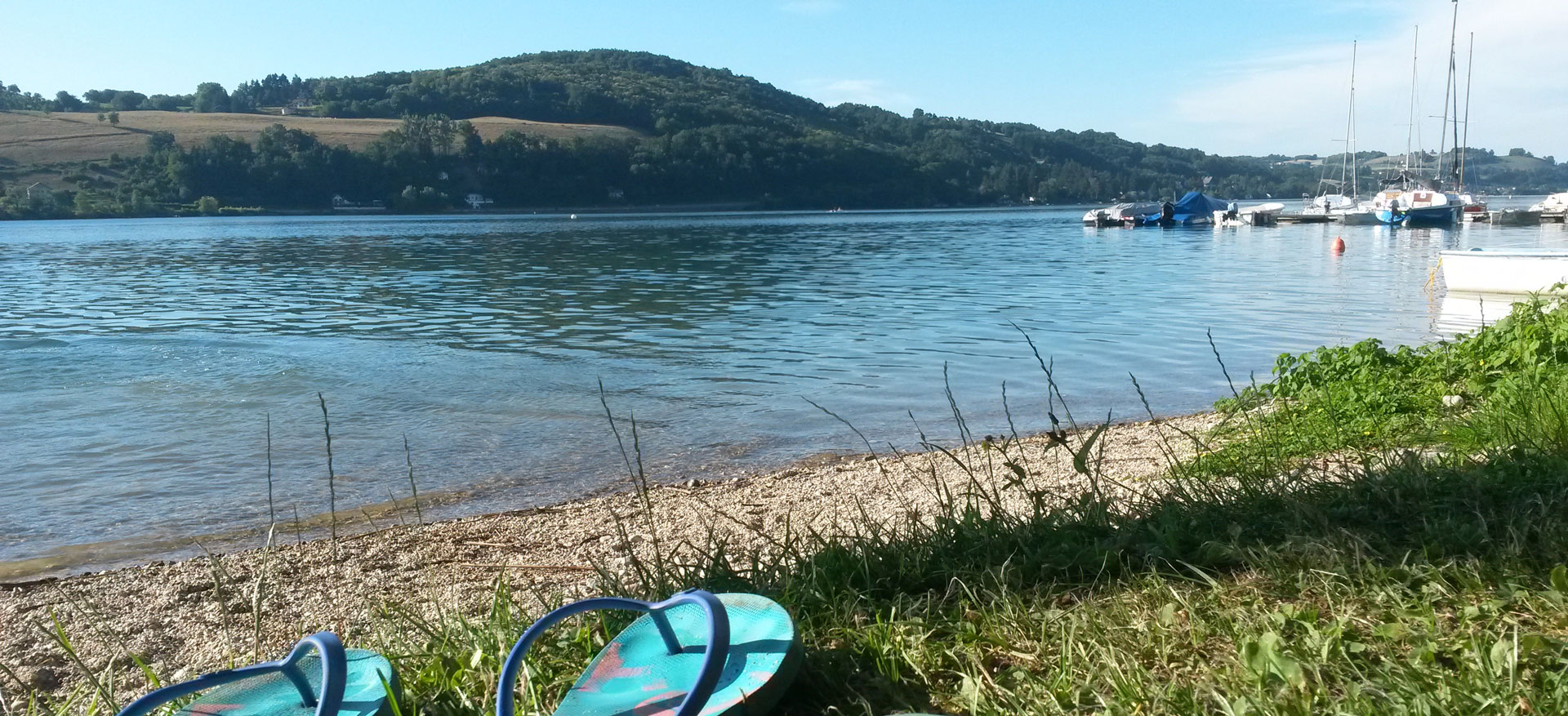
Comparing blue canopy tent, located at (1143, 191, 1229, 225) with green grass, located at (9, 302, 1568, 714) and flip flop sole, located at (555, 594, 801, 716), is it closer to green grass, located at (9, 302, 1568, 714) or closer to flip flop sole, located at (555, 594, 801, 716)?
green grass, located at (9, 302, 1568, 714)

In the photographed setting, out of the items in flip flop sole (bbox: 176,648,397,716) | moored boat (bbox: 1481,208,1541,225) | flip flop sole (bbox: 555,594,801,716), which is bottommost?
flip flop sole (bbox: 176,648,397,716)

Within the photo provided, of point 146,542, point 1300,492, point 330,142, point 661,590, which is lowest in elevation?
point 146,542

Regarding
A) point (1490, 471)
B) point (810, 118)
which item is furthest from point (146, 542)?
point (810, 118)

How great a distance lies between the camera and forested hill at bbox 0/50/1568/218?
110 metres

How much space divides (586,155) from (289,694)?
125 m

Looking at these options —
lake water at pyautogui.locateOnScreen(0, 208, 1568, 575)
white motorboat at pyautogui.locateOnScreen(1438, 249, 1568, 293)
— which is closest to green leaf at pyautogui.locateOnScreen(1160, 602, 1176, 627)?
lake water at pyautogui.locateOnScreen(0, 208, 1568, 575)

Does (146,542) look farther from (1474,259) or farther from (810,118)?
(810,118)

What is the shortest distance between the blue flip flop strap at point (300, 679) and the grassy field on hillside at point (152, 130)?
12269 centimetres

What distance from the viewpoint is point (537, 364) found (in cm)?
1434

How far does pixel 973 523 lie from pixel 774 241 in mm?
51299

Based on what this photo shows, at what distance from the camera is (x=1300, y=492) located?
380 cm

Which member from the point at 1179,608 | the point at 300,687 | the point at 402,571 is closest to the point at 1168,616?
the point at 1179,608

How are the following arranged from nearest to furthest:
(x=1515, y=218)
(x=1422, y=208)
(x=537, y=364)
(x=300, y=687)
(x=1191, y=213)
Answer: (x=300, y=687) → (x=537, y=364) → (x=1422, y=208) → (x=1515, y=218) → (x=1191, y=213)

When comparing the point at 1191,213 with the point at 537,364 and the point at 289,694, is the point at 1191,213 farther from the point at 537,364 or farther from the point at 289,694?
the point at 289,694
